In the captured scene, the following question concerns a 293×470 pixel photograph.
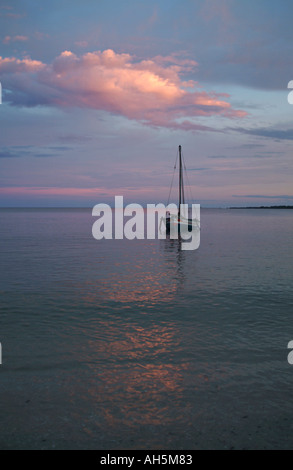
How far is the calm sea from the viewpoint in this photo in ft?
22.2

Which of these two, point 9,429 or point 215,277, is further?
point 215,277

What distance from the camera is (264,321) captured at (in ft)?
47.0

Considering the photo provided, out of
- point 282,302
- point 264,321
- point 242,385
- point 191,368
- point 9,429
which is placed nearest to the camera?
point 9,429

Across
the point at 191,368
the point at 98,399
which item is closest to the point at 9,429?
the point at 98,399

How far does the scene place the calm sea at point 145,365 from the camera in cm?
677

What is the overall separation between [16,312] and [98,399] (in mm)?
8741

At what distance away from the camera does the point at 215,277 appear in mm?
24203

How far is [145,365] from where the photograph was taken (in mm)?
9930

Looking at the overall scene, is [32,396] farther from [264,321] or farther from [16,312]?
[264,321]

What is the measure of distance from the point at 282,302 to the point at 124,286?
376 inches

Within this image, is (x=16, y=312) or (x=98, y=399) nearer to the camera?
(x=98, y=399)
